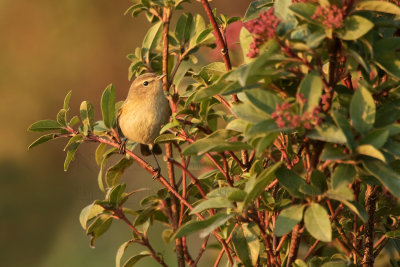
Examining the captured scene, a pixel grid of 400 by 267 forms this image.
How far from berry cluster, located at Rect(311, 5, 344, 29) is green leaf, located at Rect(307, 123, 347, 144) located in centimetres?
19

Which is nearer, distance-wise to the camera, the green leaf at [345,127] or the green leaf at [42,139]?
the green leaf at [345,127]

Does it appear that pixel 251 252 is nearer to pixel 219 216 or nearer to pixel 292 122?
pixel 219 216

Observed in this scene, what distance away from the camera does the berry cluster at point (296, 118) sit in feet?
3.83

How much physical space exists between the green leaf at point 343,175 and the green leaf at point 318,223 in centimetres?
7

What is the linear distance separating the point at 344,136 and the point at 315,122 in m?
0.07

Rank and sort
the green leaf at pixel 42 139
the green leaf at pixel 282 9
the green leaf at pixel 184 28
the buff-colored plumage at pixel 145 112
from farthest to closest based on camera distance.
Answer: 1. the buff-colored plumage at pixel 145 112
2. the green leaf at pixel 184 28
3. the green leaf at pixel 42 139
4. the green leaf at pixel 282 9

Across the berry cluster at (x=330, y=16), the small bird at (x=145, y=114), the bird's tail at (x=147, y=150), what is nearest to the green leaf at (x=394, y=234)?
the berry cluster at (x=330, y=16)

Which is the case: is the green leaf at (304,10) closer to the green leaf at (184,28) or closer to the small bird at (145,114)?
the green leaf at (184,28)

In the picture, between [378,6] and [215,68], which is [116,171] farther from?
[378,6]

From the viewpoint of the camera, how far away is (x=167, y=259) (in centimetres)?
343

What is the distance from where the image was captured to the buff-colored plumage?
2617 mm

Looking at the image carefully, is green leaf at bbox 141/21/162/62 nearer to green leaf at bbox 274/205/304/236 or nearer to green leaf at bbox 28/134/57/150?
green leaf at bbox 28/134/57/150

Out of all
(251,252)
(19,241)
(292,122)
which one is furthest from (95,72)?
(292,122)

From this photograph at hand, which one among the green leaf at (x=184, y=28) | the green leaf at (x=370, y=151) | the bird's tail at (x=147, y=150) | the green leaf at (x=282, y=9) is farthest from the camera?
the bird's tail at (x=147, y=150)
